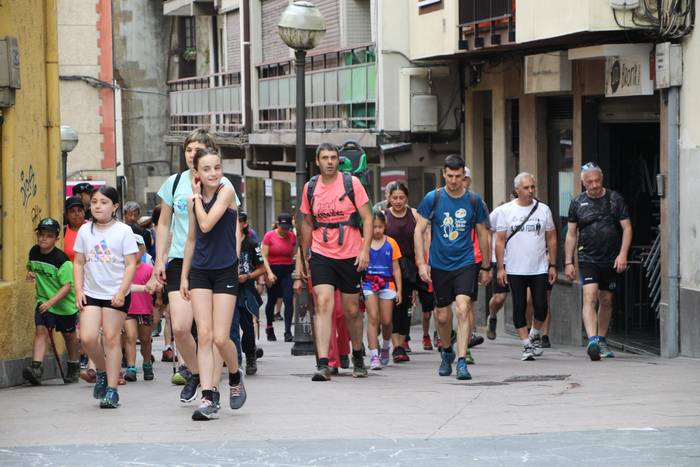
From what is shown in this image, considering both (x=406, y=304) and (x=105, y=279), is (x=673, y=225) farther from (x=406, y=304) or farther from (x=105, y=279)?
(x=105, y=279)

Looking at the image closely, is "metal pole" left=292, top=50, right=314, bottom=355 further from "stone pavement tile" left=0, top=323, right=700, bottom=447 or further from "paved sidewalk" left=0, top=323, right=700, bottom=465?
"paved sidewalk" left=0, top=323, right=700, bottom=465

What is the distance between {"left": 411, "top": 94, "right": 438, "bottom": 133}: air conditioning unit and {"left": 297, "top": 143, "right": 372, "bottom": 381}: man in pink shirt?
12.6 m

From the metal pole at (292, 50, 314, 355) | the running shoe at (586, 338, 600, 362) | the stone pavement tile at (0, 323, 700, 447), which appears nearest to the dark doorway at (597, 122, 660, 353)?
the metal pole at (292, 50, 314, 355)

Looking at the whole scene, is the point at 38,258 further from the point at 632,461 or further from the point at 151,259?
the point at 632,461

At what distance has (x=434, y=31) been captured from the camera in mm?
22672

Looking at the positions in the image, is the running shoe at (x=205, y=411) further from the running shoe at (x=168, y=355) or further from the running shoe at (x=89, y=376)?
the running shoe at (x=168, y=355)

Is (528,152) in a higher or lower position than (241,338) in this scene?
higher

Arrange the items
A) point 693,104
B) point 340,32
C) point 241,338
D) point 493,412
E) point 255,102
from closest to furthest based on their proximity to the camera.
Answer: point 493,412 < point 241,338 < point 693,104 < point 340,32 < point 255,102

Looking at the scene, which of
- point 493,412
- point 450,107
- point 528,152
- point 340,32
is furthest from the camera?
Answer: point 340,32

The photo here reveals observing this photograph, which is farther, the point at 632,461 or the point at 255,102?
the point at 255,102

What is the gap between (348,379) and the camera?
506 inches

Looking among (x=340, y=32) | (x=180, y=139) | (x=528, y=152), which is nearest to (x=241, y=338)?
(x=528, y=152)

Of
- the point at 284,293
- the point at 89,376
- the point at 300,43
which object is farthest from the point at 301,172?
the point at 284,293

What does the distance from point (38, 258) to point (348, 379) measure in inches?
112
